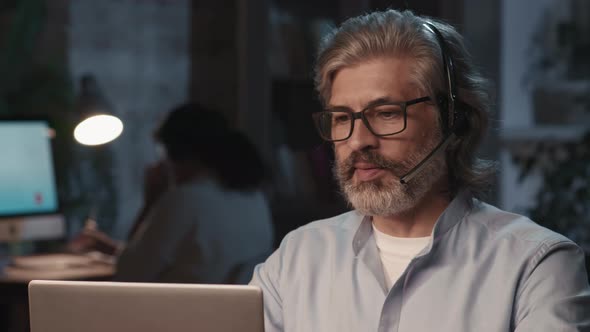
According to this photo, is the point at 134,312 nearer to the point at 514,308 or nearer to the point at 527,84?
the point at 514,308

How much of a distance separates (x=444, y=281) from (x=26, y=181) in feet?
7.73

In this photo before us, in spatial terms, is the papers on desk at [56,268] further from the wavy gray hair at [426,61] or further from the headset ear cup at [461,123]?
the headset ear cup at [461,123]

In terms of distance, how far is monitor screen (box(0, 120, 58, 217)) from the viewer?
356 cm

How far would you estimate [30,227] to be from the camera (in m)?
3.70

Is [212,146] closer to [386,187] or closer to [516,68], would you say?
[386,187]

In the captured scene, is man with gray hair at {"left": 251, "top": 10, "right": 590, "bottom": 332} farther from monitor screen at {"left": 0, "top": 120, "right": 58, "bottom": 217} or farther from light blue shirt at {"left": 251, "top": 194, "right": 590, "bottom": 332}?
monitor screen at {"left": 0, "top": 120, "right": 58, "bottom": 217}

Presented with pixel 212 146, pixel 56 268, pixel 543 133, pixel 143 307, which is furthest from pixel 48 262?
pixel 543 133

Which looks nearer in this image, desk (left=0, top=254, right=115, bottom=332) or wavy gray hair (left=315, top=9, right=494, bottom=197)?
wavy gray hair (left=315, top=9, right=494, bottom=197)

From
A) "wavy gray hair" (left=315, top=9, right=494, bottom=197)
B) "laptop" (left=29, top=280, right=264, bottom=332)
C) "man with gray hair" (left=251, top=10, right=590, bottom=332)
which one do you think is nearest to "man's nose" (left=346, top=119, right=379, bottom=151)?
"man with gray hair" (left=251, top=10, right=590, bottom=332)

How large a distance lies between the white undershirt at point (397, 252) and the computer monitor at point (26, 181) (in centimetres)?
218

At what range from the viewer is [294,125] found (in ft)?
13.6

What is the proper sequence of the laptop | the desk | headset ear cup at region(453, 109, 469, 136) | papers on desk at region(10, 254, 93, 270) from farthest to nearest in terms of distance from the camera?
papers on desk at region(10, 254, 93, 270) < the desk < headset ear cup at region(453, 109, 469, 136) < the laptop

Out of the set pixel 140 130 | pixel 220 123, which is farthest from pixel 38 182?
pixel 140 130

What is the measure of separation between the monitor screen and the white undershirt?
218cm
